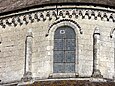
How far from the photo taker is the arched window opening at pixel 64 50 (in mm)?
34469

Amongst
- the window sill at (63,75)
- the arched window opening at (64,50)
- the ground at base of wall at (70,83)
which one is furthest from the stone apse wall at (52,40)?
the ground at base of wall at (70,83)

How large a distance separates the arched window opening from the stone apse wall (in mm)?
260

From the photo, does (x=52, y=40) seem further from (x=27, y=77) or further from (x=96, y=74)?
(x=96, y=74)

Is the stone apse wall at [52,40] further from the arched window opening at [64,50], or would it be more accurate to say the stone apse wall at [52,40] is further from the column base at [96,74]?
the arched window opening at [64,50]

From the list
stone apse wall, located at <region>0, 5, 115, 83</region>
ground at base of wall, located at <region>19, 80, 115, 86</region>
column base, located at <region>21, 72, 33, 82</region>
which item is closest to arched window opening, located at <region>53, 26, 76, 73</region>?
stone apse wall, located at <region>0, 5, 115, 83</region>

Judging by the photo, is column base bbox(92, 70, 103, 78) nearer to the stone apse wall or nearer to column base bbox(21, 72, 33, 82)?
the stone apse wall

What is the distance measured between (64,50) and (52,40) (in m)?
0.85

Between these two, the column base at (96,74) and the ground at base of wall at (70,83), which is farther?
the column base at (96,74)

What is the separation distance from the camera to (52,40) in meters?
34.8

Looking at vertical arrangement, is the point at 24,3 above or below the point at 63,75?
above

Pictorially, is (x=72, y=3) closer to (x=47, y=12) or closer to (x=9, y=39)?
(x=47, y=12)

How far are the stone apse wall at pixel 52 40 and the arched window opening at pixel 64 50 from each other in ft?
0.85

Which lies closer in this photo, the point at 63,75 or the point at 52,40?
the point at 63,75

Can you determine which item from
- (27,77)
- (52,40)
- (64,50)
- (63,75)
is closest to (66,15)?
(52,40)
